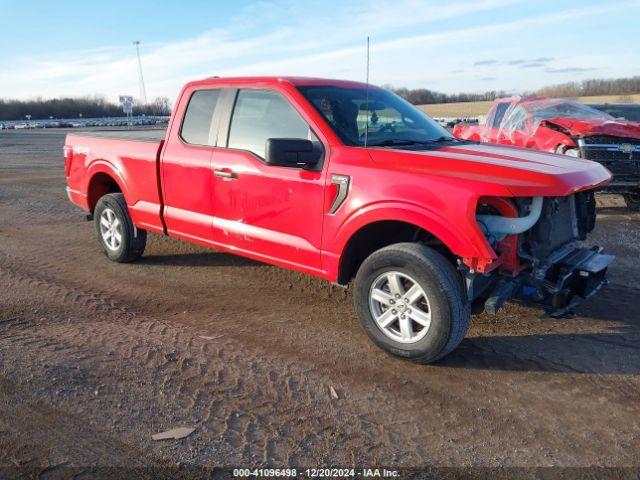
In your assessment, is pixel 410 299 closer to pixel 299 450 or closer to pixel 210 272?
pixel 299 450

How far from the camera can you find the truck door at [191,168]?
4.86 metres

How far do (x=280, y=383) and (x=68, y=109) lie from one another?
106 m

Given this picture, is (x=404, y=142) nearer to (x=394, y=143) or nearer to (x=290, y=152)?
(x=394, y=143)

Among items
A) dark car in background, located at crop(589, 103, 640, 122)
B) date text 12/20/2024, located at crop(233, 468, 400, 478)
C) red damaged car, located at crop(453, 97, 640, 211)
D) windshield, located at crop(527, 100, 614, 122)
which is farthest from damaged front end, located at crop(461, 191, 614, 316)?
dark car in background, located at crop(589, 103, 640, 122)

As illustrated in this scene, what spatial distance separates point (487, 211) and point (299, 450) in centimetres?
198

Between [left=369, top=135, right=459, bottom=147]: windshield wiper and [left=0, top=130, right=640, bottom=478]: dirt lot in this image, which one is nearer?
[left=0, top=130, right=640, bottom=478]: dirt lot

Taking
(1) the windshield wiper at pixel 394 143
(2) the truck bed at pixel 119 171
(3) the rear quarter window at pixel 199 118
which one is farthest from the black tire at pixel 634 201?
(2) the truck bed at pixel 119 171

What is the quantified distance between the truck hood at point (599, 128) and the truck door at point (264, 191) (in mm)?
6258

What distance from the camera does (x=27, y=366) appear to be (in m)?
3.61

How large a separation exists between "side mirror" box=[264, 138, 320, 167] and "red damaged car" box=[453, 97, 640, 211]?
4805 mm

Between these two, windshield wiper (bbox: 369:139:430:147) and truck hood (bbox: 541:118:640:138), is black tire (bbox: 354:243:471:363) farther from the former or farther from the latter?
truck hood (bbox: 541:118:640:138)

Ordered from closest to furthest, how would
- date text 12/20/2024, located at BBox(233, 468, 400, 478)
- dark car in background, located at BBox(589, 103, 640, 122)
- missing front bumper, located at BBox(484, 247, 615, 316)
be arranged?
date text 12/20/2024, located at BBox(233, 468, 400, 478)
missing front bumper, located at BBox(484, 247, 615, 316)
dark car in background, located at BBox(589, 103, 640, 122)

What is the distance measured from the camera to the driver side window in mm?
4273

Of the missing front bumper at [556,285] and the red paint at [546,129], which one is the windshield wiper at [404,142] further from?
the red paint at [546,129]
